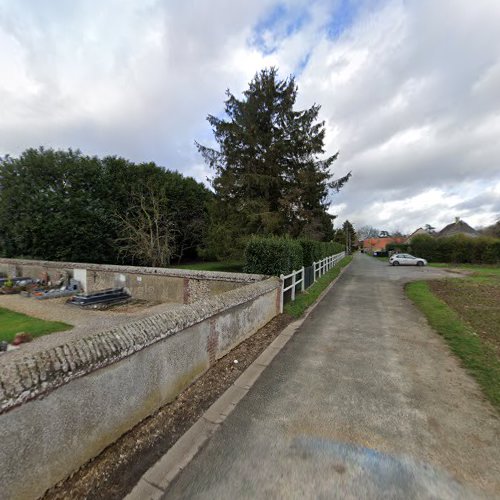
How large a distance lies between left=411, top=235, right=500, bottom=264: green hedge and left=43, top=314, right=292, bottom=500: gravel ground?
1304 inches

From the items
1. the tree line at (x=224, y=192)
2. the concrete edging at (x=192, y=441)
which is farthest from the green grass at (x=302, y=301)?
the tree line at (x=224, y=192)

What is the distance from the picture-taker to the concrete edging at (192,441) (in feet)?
7.14

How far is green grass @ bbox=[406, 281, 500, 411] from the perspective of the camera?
3.78 m

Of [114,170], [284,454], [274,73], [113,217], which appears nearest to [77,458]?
[284,454]

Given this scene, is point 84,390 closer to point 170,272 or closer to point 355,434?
point 355,434

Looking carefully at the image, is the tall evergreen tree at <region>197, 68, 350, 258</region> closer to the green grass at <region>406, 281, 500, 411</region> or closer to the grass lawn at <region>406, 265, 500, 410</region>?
the grass lawn at <region>406, 265, 500, 410</region>

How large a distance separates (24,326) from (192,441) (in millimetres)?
7722

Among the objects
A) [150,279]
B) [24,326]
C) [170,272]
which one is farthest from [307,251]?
[24,326]

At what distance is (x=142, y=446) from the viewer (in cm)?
260

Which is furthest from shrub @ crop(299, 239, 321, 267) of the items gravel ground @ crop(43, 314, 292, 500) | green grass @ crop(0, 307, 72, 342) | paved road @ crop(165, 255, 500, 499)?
green grass @ crop(0, 307, 72, 342)

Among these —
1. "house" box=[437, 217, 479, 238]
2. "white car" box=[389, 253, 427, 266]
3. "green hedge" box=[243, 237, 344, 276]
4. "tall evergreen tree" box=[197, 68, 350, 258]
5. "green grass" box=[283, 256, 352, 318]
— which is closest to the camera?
"green grass" box=[283, 256, 352, 318]

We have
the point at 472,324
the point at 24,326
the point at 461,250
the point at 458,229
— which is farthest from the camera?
the point at 458,229

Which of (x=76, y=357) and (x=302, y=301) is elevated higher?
(x=76, y=357)

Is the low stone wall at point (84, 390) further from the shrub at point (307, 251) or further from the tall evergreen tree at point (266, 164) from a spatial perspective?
the tall evergreen tree at point (266, 164)
